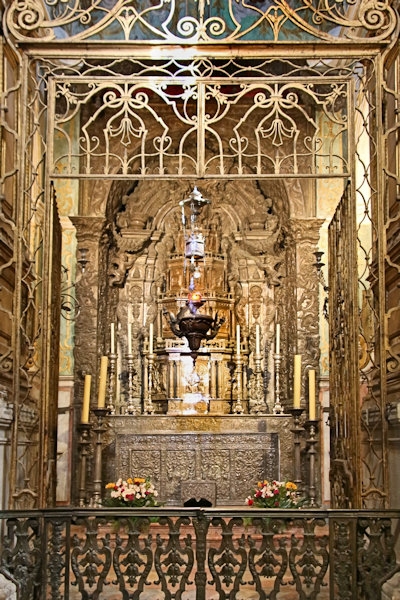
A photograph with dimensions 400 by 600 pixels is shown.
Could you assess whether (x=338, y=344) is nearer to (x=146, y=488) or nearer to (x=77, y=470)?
(x=146, y=488)

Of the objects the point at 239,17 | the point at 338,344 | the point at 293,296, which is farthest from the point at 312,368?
the point at 239,17

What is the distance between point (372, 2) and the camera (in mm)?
6387

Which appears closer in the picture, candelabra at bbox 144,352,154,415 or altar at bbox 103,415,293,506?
altar at bbox 103,415,293,506

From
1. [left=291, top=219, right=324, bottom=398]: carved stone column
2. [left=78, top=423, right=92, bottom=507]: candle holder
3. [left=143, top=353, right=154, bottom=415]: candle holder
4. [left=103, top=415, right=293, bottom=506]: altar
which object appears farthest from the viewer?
[left=143, top=353, right=154, bottom=415]: candle holder

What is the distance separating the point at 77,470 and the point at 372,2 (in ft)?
23.1

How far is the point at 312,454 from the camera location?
10484 mm

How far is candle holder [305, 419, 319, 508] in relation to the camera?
408 inches

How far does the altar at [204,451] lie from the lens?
10.7 meters

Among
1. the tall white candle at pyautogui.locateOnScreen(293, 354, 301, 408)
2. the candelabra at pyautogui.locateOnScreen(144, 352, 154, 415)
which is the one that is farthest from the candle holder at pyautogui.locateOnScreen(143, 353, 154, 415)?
the tall white candle at pyautogui.locateOnScreen(293, 354, 301, 408)

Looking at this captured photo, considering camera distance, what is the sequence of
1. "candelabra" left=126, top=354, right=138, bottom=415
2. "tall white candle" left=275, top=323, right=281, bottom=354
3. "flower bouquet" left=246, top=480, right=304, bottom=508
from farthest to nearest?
"candelabra" left=126, top=354, right=138, bottom=415, "tall white candle" left=275, top=323, right=281, bottom=354, "flower bouquet" left=246, top=480, right=304, bottom=508

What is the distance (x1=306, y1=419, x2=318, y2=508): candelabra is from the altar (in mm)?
330

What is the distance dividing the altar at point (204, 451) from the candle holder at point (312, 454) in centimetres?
33

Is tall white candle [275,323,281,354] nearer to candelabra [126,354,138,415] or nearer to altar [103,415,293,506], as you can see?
altar [103,415,293,506]

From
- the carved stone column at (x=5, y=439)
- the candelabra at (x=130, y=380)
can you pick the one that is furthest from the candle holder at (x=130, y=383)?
the carved stone column at (x=5, y=439)
